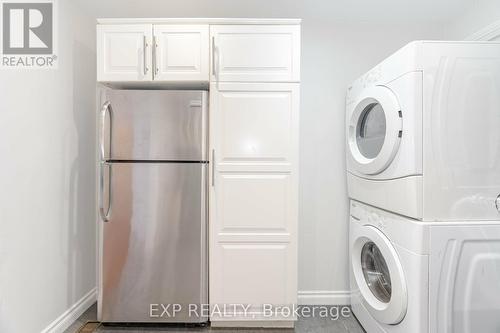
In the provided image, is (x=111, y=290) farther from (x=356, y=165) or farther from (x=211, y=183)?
(x=356, y=165)

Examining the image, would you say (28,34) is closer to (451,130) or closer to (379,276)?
(451,130)

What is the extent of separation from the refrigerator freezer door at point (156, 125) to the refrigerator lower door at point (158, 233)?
0.29ft

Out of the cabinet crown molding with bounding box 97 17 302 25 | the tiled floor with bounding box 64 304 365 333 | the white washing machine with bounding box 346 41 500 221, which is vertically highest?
the cabinet crown molding with bounding box 97 17 302 25

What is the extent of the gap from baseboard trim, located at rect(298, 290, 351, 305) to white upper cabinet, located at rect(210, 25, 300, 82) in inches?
67.2

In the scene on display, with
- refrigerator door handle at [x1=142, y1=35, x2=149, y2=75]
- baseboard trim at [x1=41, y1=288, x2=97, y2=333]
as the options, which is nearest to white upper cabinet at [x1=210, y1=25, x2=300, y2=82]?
refrigerator door handle at [x1=142, y1=35, x2=149, y2=75]

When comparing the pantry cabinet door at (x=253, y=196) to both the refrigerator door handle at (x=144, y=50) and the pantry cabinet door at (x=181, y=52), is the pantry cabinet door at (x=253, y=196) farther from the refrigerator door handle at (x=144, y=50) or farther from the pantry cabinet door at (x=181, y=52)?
the refrigerator door handle at (x=144, y=50)

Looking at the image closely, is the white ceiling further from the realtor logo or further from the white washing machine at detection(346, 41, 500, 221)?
the white washing machine at detection(346, 41, 500, 221)

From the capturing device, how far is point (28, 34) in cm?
178

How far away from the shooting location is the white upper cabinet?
76.6 inches

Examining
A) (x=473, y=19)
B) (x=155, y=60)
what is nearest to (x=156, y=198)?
(x=155, y=60)

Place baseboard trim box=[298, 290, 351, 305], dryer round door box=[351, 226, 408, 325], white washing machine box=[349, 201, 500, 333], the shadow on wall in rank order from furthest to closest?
baseboard trim box=[298, 290, 351, 305] → the shadow on wall → dryer round door box=[351, 226, 408, 325] → white washing machine box=[349, 201, 500, 333]

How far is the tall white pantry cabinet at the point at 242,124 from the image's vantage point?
1.95 metres

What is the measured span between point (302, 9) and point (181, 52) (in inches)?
39.7

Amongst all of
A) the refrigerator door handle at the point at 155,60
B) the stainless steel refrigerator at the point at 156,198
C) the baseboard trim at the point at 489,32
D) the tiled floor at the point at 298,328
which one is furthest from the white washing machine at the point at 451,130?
the refrigerator door handle at the point at 155,60
